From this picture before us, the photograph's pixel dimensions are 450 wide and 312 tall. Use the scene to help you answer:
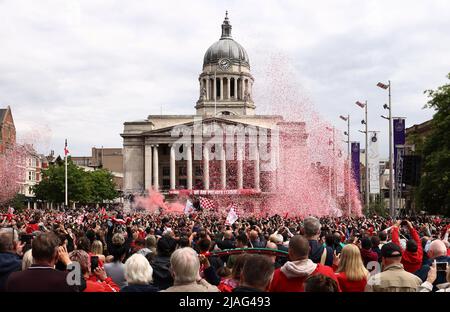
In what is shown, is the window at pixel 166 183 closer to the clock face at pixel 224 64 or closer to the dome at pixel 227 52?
the clock face at pixel 224 64

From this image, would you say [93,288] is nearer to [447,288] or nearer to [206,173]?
[447,288]

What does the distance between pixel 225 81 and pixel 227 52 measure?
759 centimetres

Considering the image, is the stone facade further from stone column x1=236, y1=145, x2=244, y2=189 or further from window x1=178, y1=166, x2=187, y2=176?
stone column x1=236, y1=145, x2=244, y2=189

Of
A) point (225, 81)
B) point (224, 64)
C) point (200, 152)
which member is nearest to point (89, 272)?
point (200, 152)

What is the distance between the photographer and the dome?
5364 inches

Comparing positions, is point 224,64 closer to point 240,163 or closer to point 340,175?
point 240,163

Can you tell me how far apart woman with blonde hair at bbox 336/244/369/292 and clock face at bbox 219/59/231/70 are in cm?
12705

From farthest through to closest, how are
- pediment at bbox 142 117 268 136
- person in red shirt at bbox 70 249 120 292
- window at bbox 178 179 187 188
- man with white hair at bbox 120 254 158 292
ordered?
window at bbox 178 179 187 188 → pediment at bbox 142 117 268 136 → person in red shirt at bbox 70 249 120 292 → man with white hair at bbox 120 254 158 292

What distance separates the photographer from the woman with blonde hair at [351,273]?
728 centimetres

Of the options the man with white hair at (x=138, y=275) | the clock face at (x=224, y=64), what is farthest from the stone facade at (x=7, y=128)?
the man with white hair at (x=138, y=275)

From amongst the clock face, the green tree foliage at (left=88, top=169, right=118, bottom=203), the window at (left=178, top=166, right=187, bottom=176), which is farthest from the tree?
the clock face

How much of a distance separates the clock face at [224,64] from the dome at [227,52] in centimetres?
120

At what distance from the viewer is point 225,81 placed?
435ft
